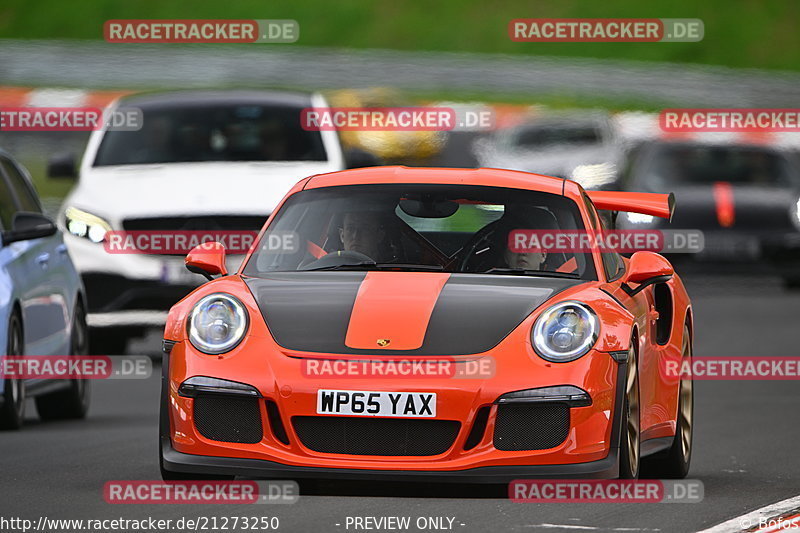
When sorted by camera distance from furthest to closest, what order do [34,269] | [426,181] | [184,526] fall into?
[34,269], [426,181], [184,526]

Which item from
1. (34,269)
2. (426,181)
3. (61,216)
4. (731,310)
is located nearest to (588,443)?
(426,181)

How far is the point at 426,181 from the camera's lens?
29.3 ft

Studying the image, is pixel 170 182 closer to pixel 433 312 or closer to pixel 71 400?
pixel 71 400

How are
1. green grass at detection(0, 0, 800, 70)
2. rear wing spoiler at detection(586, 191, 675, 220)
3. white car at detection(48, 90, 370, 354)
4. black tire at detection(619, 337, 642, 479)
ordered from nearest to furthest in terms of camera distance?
black tire at detection(619, 337, 642, 479), rear wing spoiler at detection(586, 191, 675, 220), white car at detection(48, 90, 370, 354), green grass at detection(0, 0, 800, 70)

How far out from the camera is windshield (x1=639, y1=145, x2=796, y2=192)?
24.0 metres

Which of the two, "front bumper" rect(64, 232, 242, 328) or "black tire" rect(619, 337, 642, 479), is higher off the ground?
"front bumper" rect(64, 232, 242, 328)

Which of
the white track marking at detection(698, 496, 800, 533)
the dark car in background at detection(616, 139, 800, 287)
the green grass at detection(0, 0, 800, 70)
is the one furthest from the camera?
the green grass at detection(0, 0, 800, 70)

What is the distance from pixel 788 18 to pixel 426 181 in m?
65.0

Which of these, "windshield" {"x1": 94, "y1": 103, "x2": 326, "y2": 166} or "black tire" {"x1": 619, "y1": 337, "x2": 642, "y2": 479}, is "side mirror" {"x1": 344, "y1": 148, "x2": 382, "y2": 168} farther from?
"black tire" {"x1": 619, "y1": 337, "x2": 642, "y2": 479}

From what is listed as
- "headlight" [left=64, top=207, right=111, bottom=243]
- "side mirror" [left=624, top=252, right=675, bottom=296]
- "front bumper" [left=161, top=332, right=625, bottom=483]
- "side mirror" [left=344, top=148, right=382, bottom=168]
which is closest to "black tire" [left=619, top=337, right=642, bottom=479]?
"front bumper" [left=161, top=332, right=625, bottom=483]

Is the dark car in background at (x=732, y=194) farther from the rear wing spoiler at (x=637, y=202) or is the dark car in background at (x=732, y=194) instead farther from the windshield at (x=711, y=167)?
the rear wing spoiler at (x=637, y=202)

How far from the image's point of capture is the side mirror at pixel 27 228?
1132 cm

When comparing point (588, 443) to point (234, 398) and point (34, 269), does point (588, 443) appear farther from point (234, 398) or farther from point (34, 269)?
point (34, 269)

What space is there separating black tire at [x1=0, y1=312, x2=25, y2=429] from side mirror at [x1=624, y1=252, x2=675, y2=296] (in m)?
3.94
